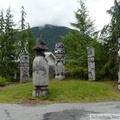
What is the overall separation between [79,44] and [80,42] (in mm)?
336

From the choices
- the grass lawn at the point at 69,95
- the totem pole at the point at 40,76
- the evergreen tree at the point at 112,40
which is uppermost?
the evergreen tree at the point at 112,40

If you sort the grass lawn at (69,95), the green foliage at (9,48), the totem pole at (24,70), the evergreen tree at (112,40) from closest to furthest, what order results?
1. the grass lawn at (69,95)
2. the evergreen tree at (112,40)
3. the totem pole at (24,70)
4. the green foliage at (9,48)

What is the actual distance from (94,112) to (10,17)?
19.6m

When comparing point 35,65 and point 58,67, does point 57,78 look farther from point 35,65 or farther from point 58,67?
point 35,65

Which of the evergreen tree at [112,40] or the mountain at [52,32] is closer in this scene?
the evergreen tree at [112,40]

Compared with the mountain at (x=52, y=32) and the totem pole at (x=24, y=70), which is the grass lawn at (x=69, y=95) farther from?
the mountain at (x=52, y=32)

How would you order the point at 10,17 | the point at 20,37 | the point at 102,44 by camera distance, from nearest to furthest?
the point at 102,44
the point at 10,17
the point at 20,37

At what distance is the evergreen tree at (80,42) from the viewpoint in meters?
19.3

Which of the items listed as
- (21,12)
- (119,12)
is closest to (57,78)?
(119,12)

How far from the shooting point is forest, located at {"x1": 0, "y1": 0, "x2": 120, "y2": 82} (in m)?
16.5

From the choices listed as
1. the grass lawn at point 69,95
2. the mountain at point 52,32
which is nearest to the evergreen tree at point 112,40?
the grass lawn at point 69,95

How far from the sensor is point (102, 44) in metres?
17.2

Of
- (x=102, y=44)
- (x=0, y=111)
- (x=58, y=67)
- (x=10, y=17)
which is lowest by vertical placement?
(x=0, y=111)

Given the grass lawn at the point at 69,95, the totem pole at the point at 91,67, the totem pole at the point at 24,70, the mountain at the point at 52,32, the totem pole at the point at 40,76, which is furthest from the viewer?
the mountain at the point at 52,32
